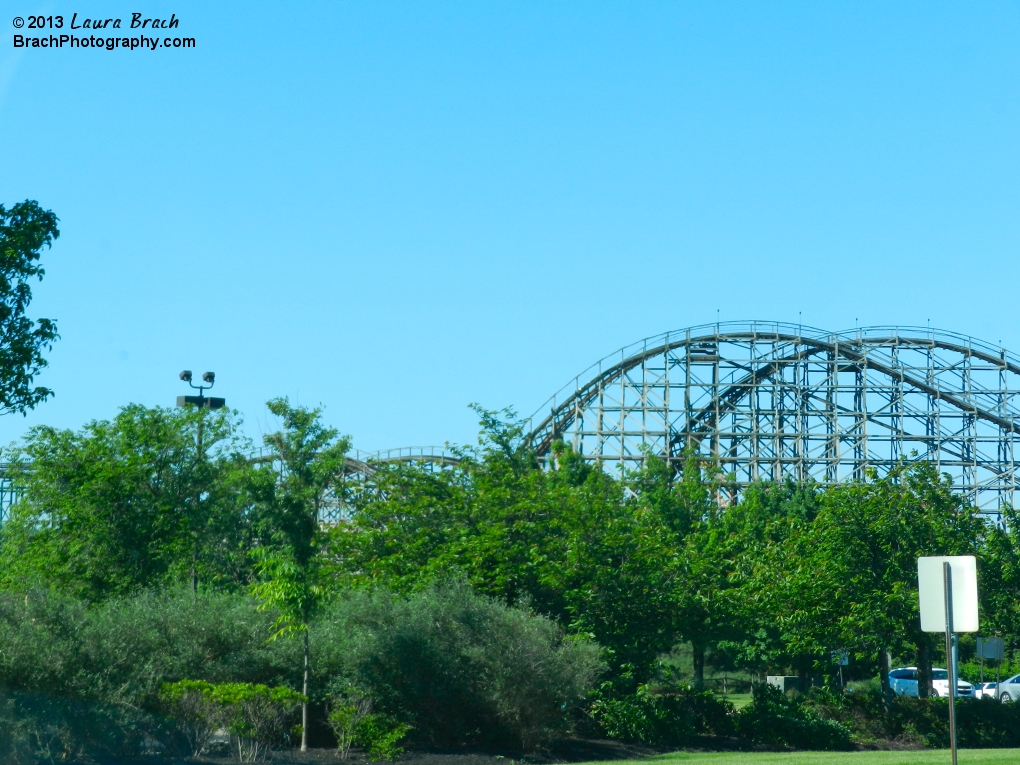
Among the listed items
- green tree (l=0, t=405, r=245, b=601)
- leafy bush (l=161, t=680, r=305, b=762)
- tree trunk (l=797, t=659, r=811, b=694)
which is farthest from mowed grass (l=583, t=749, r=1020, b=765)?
tree trunk (l=797, t=659, r=811, b=694)

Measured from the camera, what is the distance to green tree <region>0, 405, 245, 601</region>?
2856cm

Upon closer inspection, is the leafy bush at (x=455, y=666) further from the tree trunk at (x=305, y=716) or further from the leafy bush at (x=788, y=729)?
the leafy bush at (x=788, y=729)

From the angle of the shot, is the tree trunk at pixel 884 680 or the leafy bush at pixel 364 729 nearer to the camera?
the leafy bush at pixel 364 729

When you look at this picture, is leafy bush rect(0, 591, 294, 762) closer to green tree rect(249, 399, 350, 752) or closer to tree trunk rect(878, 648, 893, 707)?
green tree rect(249, 399, 350, 752)

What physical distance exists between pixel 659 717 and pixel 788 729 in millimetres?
3211

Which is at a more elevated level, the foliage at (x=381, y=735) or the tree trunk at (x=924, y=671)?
the tree trunk at (x=924, y=671)

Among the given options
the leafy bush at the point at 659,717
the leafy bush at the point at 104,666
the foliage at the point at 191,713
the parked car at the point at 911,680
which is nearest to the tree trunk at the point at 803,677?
the parked car at the point at 911,680

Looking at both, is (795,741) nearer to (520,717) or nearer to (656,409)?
(520,717)

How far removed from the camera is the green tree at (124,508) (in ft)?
93.7

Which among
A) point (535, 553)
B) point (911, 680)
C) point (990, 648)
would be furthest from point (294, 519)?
point (911, 680)

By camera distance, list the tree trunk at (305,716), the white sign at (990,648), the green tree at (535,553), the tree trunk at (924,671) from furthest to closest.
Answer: the white sign at (990,648) → the tree trunk at (924,671) → the green tree at (535,553) → the tree trunk at (305,716)

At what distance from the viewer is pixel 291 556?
19.3 metres

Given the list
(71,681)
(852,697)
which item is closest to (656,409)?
(852,697)

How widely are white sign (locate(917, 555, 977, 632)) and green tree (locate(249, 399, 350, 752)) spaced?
10113 millimetres
